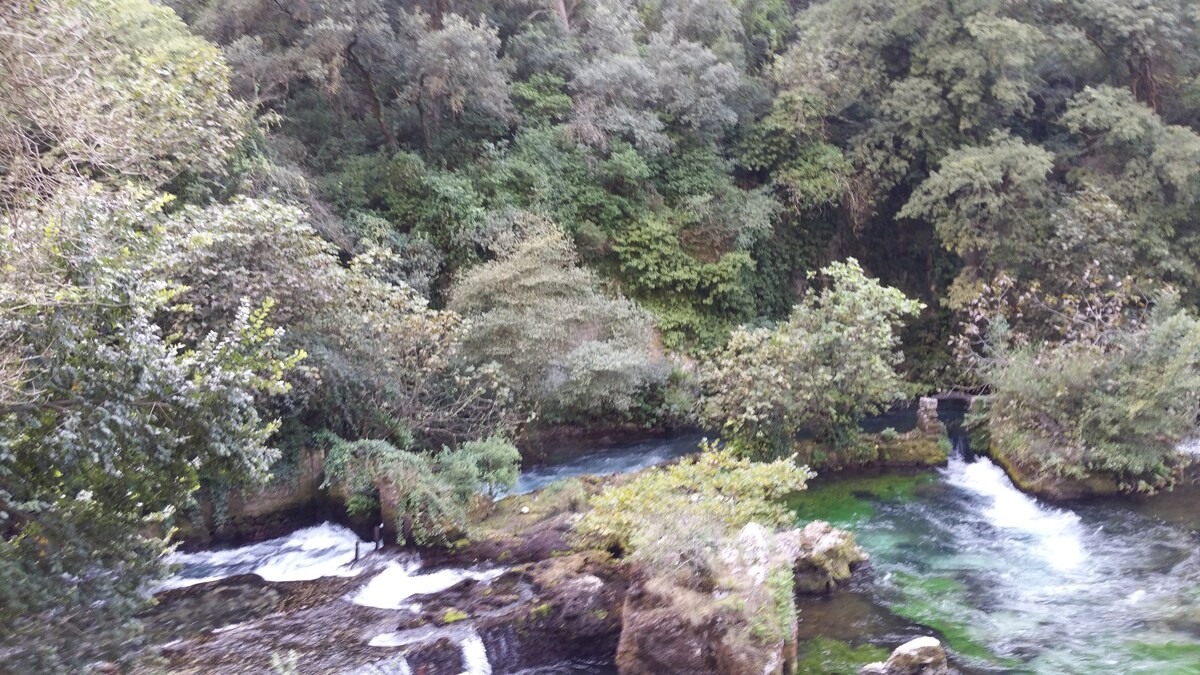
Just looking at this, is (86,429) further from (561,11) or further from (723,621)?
(561,11)

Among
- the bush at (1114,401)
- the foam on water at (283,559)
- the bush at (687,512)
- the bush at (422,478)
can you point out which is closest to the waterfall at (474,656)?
the bush at (687,512)

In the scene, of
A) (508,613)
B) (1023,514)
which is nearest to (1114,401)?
(1023,514)

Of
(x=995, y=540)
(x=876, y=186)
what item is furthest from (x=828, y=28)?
(x=995, y=540)

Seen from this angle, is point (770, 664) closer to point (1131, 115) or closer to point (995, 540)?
point (995, 540)

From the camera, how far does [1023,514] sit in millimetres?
Answer: 13414

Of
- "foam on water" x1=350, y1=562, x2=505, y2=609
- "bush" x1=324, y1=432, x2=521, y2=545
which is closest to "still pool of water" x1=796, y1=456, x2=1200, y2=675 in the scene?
"foam on water" x1=350, y1=562, x2=505, y2=609

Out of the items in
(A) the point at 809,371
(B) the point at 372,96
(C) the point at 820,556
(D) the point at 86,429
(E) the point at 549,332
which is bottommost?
(C) the point at 820,556

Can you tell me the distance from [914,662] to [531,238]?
35.0ft

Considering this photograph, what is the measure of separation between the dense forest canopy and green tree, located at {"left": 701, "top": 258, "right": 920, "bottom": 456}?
69mm

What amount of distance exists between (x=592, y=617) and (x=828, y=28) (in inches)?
699

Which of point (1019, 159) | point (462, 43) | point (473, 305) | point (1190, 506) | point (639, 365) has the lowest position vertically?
point (1190, 506)

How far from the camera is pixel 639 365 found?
15.0 m

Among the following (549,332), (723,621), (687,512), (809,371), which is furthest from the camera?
(549,332)

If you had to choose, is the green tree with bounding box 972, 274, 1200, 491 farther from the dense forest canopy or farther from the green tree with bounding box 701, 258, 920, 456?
the green tree with bounding box 701, 258, 920, 456
